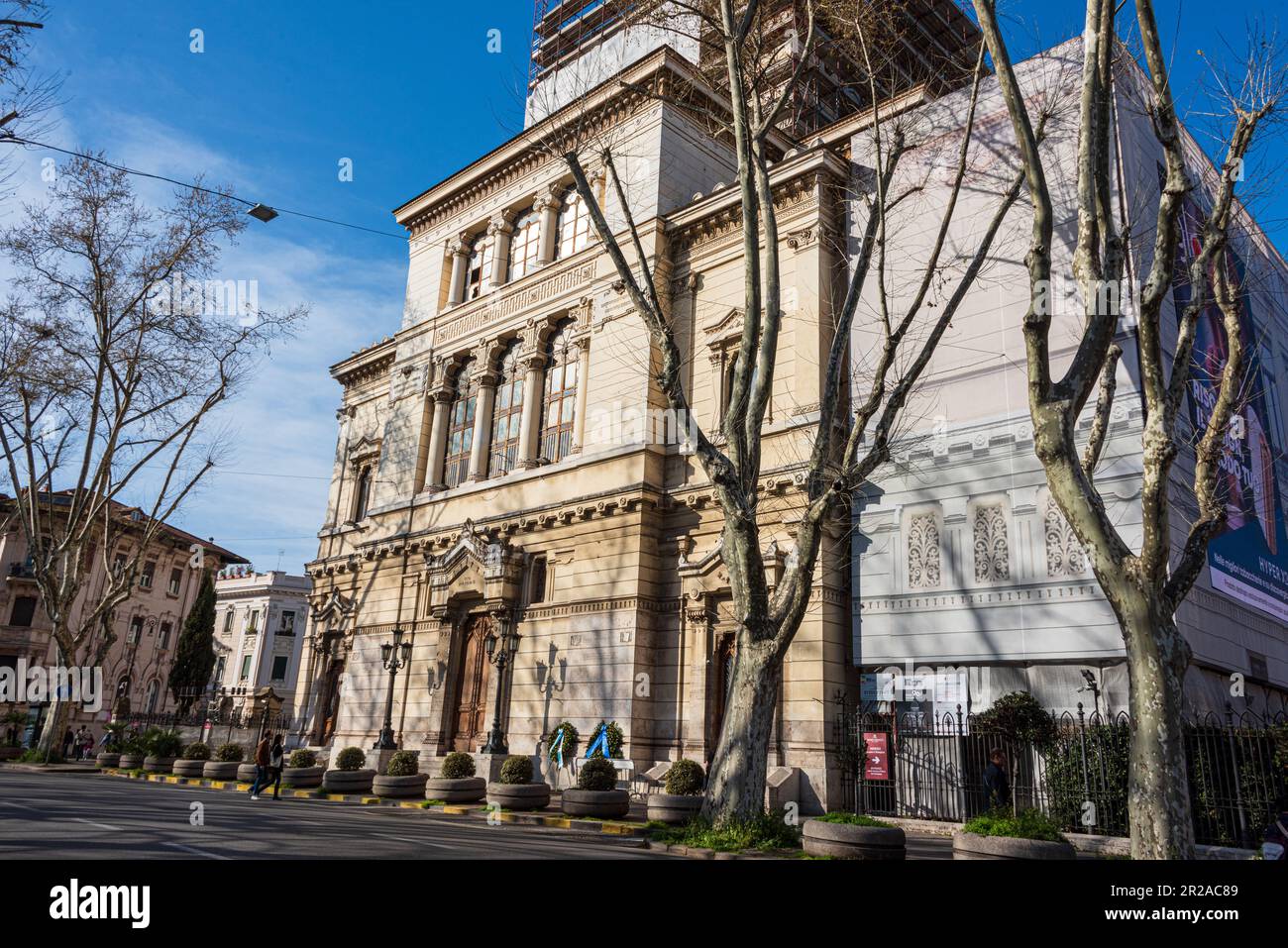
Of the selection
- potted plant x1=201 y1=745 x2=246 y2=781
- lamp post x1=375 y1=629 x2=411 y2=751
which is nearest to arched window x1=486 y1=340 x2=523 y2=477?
lamp post x1=375 y1=629 x2=411 y2=751

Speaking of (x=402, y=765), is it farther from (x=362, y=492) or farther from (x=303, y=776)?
(x=362, y=492)

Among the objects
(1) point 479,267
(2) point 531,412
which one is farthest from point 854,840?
(1) point 479,267

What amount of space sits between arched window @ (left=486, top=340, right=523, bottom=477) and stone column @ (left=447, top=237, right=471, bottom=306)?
3.75m

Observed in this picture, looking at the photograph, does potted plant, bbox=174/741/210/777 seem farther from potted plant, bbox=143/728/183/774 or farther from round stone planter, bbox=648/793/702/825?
round stone planter, bbox=648/793/702/825

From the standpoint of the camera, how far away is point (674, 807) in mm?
14680

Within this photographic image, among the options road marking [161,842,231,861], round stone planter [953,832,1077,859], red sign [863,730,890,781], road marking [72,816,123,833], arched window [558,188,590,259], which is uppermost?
arched window [558,188,590,259]

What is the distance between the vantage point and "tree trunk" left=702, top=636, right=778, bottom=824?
34.8 ft

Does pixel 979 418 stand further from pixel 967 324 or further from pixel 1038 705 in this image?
pixel 1038 705

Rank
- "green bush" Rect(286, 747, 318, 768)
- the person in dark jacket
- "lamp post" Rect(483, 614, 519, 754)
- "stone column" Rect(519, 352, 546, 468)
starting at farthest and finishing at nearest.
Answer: "stone column" Rect(519, 352, 546, 468) < "green bush" Rect(286, 747, 318, 768) < "lamp post" Rect(483, 614, 519, 754) < the person in dark jacket

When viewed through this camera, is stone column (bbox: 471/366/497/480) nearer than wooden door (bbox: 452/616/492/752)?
No

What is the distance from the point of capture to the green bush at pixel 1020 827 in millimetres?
9336

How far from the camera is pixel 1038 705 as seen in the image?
586 inches
